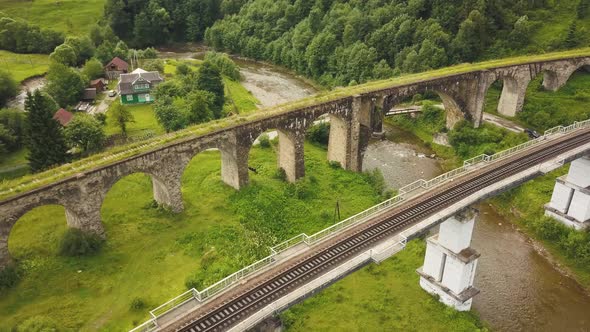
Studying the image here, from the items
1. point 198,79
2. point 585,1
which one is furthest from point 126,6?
point 585,1

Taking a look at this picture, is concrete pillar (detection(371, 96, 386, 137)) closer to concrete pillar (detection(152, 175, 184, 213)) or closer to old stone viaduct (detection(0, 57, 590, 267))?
old stone viaduct (detection(0, 57, 590, 267))

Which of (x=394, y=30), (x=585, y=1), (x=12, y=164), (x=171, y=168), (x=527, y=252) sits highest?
(x=585, y=1)

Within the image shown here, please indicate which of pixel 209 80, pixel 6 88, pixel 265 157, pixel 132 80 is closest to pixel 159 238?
pixel 265 157

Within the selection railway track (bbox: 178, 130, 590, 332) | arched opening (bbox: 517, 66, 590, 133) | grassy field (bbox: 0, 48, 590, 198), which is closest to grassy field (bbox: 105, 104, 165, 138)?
grassy field (bbox: 0, 48, 590, 198)

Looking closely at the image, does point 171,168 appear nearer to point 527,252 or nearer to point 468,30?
point 527,252

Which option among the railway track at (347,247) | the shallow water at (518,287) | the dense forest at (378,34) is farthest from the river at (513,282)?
the dense forest at (378,34)
